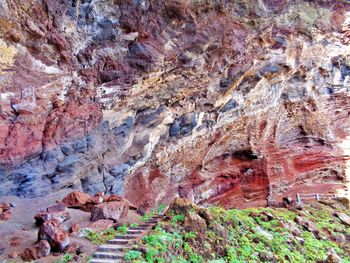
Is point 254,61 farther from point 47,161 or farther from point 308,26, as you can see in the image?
point 47,161

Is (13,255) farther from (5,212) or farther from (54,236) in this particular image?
(5,212)

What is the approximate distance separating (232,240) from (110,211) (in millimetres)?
2725

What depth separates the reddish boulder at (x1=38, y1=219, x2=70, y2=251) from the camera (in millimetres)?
6111

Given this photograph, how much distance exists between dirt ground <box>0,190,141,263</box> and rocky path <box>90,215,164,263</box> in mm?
221

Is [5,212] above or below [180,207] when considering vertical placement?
below

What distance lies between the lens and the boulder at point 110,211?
760 centimetres

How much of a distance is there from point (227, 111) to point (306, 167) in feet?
19.3

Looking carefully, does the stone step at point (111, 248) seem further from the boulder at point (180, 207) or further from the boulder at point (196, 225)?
the boulder at point (180, 207)

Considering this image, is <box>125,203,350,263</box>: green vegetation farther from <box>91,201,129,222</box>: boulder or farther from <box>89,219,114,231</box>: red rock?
<box>91,201,129,222</box>: boulder

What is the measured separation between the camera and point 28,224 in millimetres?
7949

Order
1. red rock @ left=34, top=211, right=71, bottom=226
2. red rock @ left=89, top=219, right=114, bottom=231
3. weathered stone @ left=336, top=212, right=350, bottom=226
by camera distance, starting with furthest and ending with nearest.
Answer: weathered stone @ left=336, top=212, right=350, bottom=226
red rock @ left=34, top=211, right=71, bottom=226
red rock @ left=89, top=219, right=114, bottom=231

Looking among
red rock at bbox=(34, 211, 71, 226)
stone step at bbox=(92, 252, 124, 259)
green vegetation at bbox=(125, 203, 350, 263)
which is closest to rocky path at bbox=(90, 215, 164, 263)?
stone step at bbox=(92, 252, 124, 259)

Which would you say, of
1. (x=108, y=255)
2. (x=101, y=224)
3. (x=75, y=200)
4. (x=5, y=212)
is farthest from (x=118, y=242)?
(x=5, y=212)

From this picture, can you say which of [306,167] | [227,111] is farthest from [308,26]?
[306,167]
